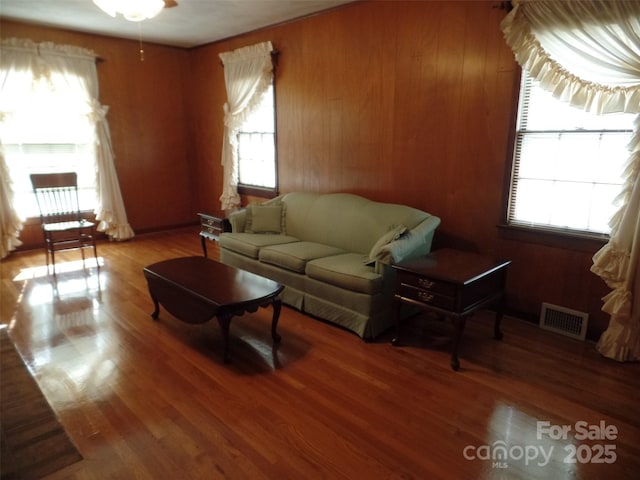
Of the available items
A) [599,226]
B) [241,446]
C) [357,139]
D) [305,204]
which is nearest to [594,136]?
[599,226]

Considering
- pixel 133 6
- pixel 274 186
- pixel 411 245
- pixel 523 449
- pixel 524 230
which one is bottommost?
pixel 523 449

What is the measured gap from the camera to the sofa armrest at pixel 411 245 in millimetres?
2930

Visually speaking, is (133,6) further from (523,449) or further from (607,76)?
(523,449)

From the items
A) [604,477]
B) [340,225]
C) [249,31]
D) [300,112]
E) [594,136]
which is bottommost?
[604,477]

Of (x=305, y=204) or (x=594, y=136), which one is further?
(x=305, y=204)

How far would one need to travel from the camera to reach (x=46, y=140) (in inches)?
206

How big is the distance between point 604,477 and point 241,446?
1.64 meters

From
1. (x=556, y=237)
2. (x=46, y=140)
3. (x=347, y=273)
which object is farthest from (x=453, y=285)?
(x=46, y=140)

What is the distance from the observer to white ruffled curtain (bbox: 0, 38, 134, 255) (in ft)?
15.7

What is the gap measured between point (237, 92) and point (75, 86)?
6.76ft

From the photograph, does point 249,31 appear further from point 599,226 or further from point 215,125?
point 599,226

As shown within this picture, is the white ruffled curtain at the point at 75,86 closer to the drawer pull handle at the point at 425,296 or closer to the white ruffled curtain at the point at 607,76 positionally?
the drawer pull handle at the point at 425,296

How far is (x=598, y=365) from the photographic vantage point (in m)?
2.68

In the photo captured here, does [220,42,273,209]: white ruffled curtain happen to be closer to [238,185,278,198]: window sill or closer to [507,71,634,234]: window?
[238,185,278,198]: window sill
